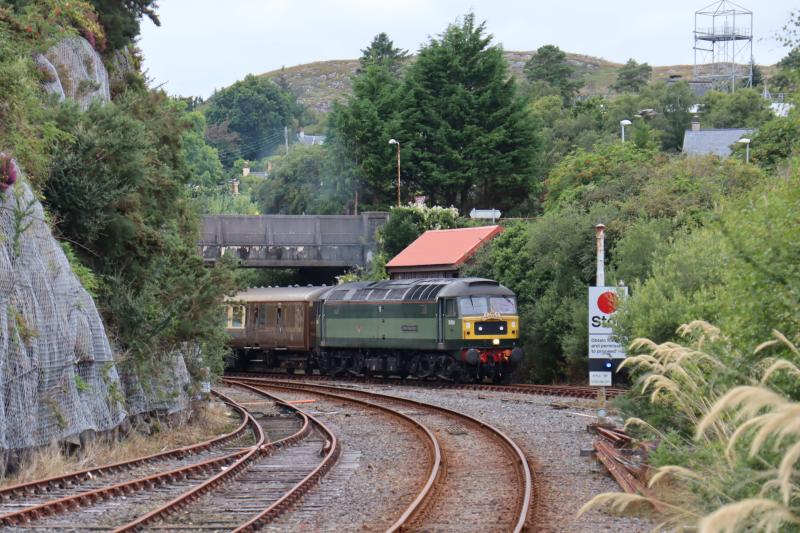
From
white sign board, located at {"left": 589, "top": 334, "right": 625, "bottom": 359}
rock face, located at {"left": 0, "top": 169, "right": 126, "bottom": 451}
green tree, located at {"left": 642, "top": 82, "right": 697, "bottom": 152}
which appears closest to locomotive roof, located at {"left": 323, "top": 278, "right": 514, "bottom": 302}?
white sign board, located at {"left": 589, "top": 334, "right": 625, "bottom": 359}

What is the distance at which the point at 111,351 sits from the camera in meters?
20.3

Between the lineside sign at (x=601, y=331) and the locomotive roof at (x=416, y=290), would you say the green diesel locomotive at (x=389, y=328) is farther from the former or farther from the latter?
the lineside sign at (x=601, y=331)

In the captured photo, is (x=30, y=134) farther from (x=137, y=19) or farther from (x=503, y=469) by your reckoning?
(x=137, y=19)

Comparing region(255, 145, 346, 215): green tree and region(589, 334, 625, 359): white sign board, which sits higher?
region(255, 145, 346, 215): green tree

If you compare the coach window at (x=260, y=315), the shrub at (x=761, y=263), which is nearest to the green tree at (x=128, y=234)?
the shrub at (x=761, y=263)

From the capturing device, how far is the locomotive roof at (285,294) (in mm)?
44156

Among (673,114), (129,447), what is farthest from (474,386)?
(673,114)

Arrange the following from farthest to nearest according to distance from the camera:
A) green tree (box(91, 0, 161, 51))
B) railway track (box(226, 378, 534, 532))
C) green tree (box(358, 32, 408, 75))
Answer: green tree (box(358, 32, 408, 75)) → green tree (box(91, 0, 161, 51)) → railway track (box(226, 378, 534, 532))

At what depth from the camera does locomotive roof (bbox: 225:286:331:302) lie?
4416cm

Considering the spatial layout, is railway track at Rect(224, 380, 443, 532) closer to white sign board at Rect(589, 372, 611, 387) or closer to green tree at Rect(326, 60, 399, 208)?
white sign board at Rect(589, 372, 611, 387)

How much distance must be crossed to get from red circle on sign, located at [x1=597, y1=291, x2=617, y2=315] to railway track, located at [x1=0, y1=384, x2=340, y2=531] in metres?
5.54

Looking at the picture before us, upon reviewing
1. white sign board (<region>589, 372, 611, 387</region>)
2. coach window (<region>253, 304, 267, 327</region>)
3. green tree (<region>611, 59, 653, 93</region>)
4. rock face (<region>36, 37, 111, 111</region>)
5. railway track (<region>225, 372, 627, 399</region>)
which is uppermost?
green tree (<region>611, 59, 653, 93</region>)

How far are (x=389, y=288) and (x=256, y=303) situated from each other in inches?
375

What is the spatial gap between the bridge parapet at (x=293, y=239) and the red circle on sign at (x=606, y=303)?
31.7m
